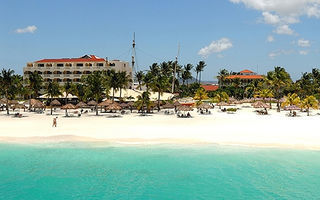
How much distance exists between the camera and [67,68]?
3834 inches

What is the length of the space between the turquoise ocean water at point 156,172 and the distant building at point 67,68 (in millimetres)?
69426

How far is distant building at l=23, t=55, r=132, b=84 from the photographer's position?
96688 mm

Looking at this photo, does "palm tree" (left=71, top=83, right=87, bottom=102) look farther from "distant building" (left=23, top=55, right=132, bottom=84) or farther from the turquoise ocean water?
the turquoise ocean water

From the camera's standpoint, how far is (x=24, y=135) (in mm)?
32875

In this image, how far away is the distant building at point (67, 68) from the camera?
317 feet

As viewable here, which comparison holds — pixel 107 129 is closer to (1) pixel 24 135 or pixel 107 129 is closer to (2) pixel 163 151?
(1) pixel 24 135

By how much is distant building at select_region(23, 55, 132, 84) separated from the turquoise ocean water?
69.4m

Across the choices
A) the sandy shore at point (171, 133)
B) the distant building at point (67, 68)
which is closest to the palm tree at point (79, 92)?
the sandy shore at point (171, 133)

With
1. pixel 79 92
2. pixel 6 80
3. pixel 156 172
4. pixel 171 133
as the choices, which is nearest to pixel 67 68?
pixel 79 92

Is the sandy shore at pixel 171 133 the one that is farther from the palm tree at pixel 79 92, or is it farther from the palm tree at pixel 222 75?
the palm tree at pixel 222 75

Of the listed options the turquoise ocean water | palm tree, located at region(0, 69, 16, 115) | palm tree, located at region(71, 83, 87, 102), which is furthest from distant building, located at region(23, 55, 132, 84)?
the turquoise ocean water

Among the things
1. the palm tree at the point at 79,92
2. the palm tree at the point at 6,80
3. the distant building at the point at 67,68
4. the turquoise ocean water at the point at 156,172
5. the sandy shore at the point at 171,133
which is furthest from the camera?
the distant building at the point at 67,68

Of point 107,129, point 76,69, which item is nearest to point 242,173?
point 107,129

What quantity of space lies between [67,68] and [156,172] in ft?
272
